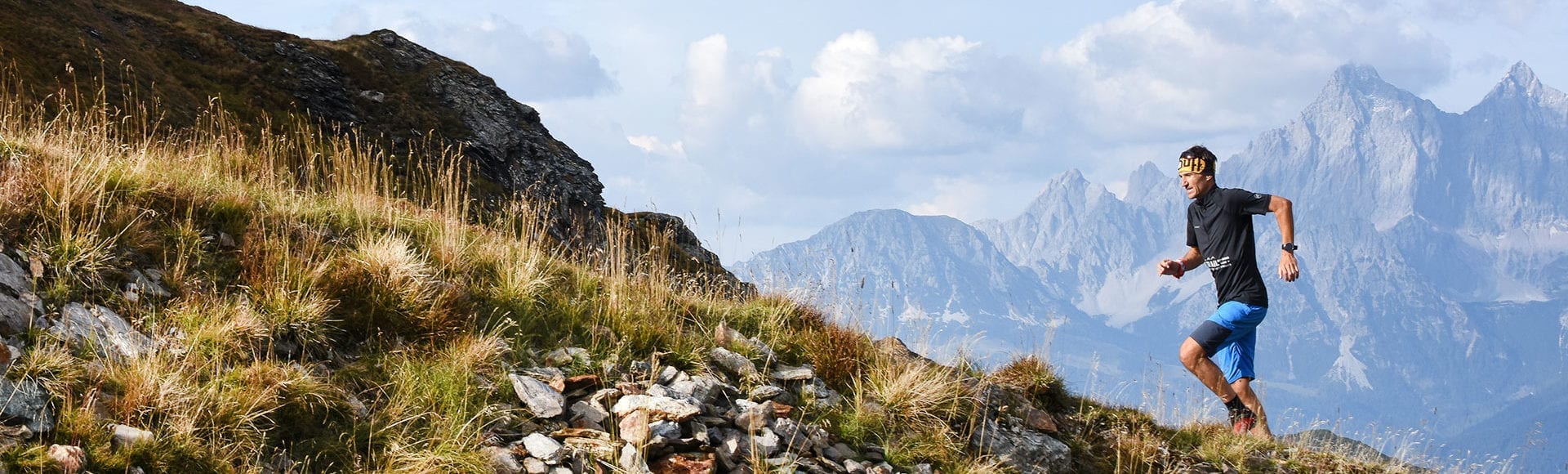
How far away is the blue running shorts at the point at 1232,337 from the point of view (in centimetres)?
926

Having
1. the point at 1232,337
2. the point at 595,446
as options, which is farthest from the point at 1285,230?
the point at 595,446

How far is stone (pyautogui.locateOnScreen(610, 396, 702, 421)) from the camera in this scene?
640cm

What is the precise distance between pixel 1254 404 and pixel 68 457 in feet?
31.1

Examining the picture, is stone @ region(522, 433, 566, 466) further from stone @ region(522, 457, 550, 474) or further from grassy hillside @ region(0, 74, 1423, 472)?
grassy hillside @ region(0, 74, 1423, 472)

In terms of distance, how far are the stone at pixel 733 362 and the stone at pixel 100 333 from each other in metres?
3.76

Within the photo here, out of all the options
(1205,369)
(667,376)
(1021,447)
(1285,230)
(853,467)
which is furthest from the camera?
(1205,369)

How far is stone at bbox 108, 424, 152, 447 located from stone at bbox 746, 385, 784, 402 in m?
3.71

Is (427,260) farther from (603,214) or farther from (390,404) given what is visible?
(603,214)

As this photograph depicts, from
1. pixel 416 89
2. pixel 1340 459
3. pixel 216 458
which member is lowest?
pixel 216 458

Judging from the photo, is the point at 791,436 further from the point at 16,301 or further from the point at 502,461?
the point at 16,301

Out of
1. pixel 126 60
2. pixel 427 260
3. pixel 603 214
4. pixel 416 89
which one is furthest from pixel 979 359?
pixel 416 89

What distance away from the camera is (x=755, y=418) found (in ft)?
21.7

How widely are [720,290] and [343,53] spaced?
33.8 meters

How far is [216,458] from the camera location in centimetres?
502
